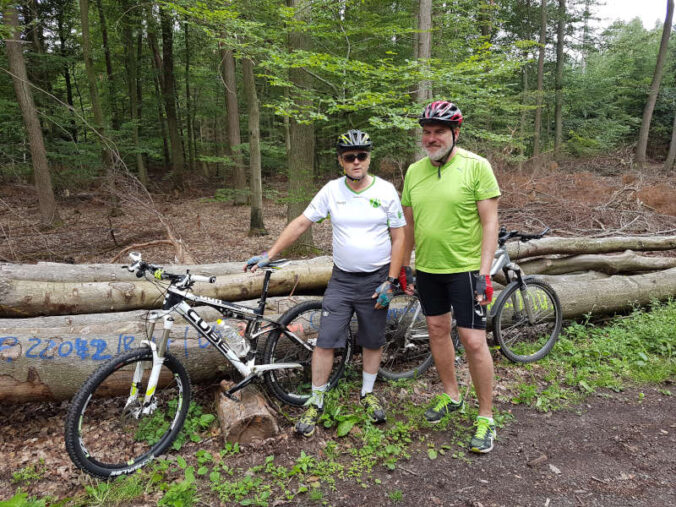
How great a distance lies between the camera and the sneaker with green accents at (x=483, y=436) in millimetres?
3020

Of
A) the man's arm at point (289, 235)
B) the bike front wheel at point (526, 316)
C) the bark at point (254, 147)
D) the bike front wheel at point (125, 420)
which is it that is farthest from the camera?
the bark at point (254, 147)

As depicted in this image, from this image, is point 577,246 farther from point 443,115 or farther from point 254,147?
point 254,147

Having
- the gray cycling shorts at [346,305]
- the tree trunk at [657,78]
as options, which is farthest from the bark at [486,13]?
the tree trunk at [657,78]

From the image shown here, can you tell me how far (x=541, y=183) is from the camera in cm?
1188

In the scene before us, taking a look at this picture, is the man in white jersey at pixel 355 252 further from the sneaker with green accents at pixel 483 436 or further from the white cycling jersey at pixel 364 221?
the sneaker with green accents at pixel 483 436

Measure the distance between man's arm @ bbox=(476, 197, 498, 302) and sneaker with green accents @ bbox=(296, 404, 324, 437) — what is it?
1.79m

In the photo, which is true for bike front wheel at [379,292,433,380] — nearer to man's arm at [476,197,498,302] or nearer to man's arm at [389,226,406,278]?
man's arm at [389,226,406,278]

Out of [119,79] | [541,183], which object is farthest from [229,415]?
[119,79]

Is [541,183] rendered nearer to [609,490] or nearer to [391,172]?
[391,172]

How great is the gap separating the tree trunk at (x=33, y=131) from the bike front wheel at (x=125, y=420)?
30.4 feet

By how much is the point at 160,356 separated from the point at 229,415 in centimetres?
77

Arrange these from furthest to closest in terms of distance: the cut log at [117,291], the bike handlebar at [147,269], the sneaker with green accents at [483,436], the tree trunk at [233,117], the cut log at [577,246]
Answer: the tree trunk at [233,117] → the cut log at [577,246] → the cut log at [117,291] → the sneaker with green accents at [483,436] → the bike handlebar at [147,269]

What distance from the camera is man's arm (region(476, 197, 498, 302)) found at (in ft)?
9.38

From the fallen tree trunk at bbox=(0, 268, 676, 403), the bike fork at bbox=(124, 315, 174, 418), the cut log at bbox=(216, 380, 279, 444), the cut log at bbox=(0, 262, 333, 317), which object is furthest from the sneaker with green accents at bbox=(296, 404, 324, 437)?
the cut log at bbox=(0, 262, 333, 317)
